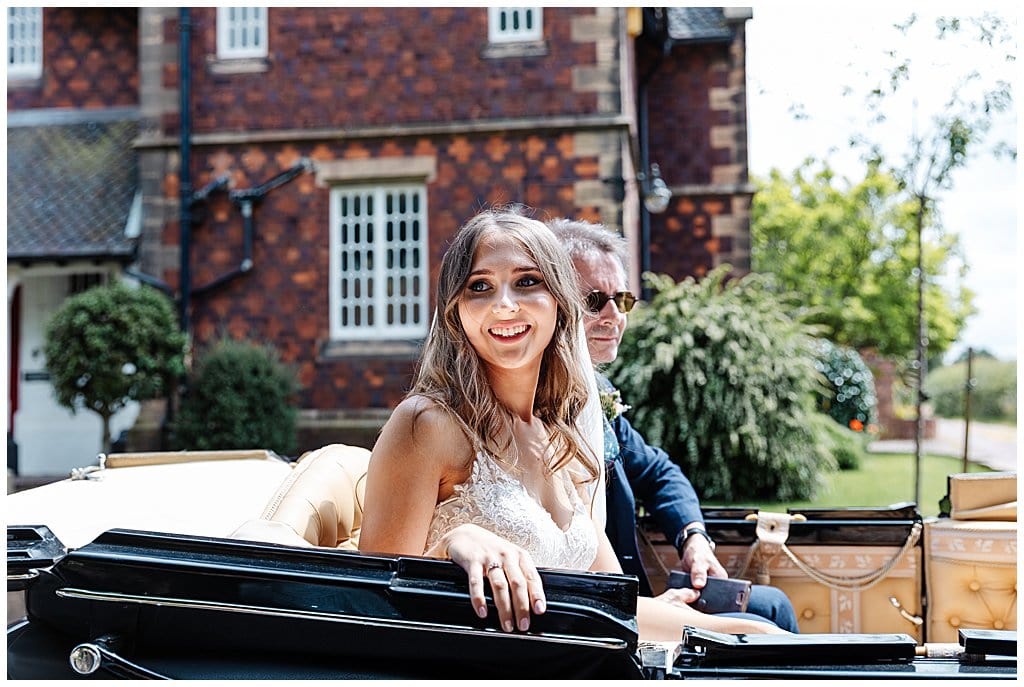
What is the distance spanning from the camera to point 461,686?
1.40 m

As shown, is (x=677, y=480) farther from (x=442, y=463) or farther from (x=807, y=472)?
(x=807, y=472)

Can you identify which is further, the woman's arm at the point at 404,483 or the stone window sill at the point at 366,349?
the stone window sill at the point at 366,349

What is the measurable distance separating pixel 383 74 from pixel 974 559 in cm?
953

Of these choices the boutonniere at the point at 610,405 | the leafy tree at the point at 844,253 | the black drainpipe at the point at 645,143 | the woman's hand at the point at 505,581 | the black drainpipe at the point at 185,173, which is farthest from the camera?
the leafy tree at the point at 844,253

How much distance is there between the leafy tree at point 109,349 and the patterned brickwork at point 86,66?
400cm

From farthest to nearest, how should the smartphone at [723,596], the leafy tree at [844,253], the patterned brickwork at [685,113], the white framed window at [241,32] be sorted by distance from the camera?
1. the leafy tree at [844,253]
2. the patterned brickwork at [685,113]
3. the white framed window at [241,32]
4. the smartphone at [723,596]

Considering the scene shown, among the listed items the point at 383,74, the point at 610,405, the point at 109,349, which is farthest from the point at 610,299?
the point at 383,74

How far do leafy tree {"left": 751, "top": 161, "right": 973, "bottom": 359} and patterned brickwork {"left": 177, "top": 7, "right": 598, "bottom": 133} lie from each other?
20473 millimetres

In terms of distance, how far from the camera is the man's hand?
2.75 meters

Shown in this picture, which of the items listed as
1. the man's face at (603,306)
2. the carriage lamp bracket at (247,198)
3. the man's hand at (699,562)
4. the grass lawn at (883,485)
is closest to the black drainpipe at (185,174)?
the carriage lamp bracket at (247,198)

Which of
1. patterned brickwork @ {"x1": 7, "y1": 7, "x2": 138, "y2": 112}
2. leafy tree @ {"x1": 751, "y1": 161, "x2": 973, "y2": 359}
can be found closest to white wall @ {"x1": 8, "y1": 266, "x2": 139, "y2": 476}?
patterned brickwork @ {"x1": 7, "y1": 7, "x2": 138, "y2": 112}

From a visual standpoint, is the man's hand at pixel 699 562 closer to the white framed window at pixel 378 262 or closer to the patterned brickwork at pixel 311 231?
the patterned brickwork at pixel 311 231

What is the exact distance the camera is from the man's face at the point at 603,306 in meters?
2.91

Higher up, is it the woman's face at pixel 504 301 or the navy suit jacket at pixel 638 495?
the woman's face at pixel 504 301
